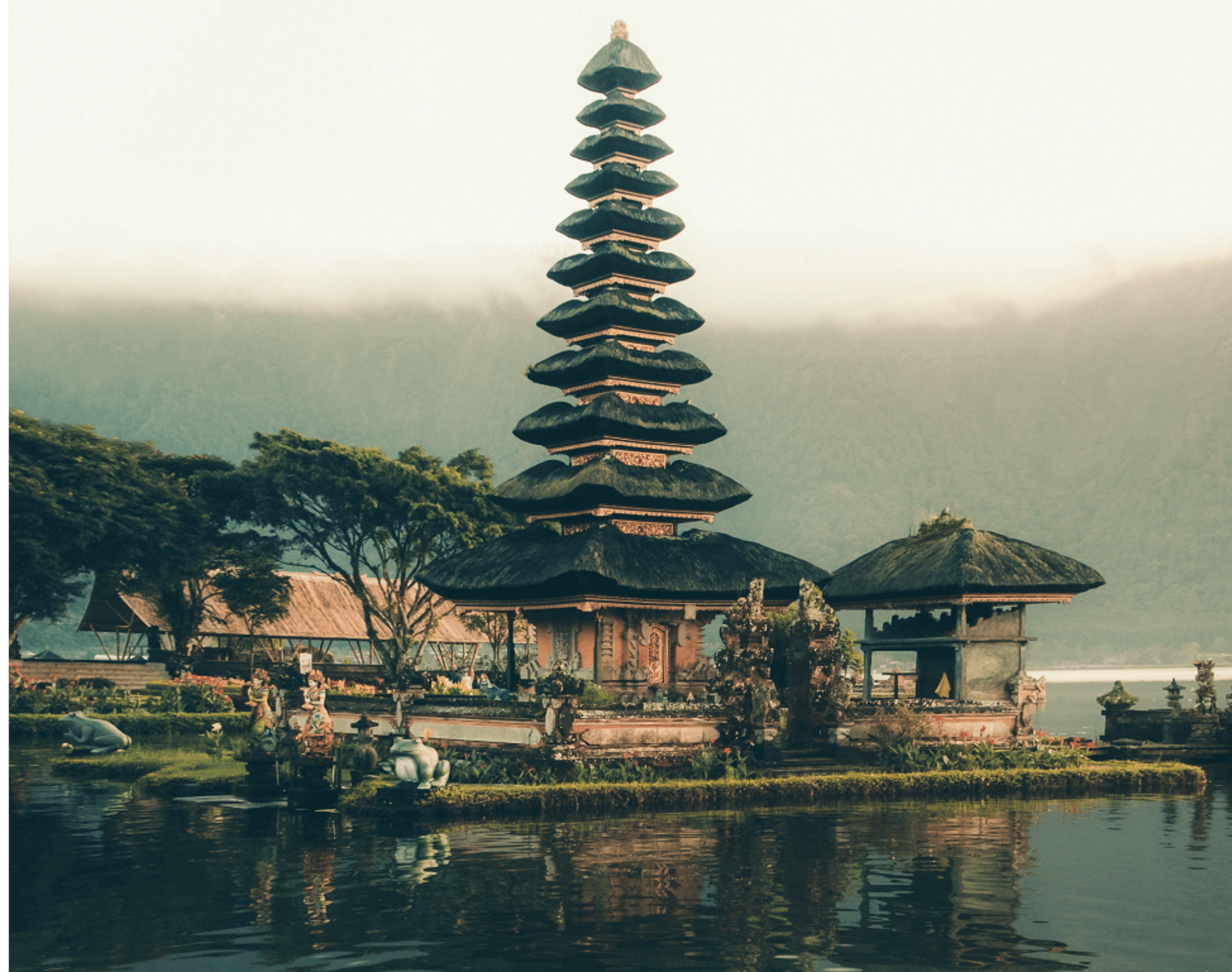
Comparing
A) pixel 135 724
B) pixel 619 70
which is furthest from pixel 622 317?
pixel 135 724

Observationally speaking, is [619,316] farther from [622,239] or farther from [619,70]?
[619,70]

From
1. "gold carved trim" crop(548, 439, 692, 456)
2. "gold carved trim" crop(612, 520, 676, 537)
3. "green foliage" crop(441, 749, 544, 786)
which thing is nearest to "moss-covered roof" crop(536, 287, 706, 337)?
"gold carved trim" crop(548, 439, 692, 456)

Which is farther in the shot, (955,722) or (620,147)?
(620,147)

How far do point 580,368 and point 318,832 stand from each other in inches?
942

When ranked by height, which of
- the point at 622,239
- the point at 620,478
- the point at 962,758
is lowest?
the point at 962,758

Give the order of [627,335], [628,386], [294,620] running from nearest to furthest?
[628,386]
[627,335]
[294,620]

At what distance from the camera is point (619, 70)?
162 ft

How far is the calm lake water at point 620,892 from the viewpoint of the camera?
15.4m

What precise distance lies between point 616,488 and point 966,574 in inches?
451

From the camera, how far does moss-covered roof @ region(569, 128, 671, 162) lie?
49.0 m

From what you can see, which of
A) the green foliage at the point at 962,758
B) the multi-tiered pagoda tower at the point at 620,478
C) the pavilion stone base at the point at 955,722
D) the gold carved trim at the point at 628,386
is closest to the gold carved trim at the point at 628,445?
the multi-tiered pagoda tower at the point at 620,478

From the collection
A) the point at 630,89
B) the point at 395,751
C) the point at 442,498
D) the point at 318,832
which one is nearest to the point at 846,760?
the point at 395,751

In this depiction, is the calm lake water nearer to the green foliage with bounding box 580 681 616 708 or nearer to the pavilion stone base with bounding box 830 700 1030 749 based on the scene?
the pavilion stone base with bounding box 830 700 1030 749

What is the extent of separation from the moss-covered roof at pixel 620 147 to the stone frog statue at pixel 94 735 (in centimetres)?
2605
